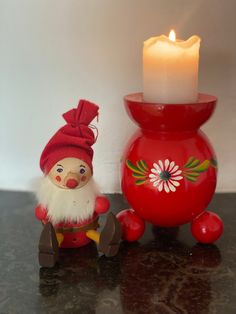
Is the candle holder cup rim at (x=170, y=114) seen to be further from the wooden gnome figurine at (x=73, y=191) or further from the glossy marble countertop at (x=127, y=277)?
the glossy marble countertop at (x=127, y=277)

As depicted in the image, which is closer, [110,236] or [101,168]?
[110,236]

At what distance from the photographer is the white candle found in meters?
0.57

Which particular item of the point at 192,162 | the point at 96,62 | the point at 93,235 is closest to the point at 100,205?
the point at 93,235

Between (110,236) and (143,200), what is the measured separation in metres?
0.07

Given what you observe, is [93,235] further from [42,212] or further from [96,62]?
[96,62]

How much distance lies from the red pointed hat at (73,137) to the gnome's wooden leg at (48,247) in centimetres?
9

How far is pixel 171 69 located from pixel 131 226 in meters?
0.23

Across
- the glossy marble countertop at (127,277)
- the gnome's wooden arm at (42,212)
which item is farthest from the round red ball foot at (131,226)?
the gnome's wooden arm at (42,212)

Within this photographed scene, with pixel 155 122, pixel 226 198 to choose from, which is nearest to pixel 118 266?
pixel 155 122

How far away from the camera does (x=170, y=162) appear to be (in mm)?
583

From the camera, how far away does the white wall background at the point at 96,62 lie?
747mm

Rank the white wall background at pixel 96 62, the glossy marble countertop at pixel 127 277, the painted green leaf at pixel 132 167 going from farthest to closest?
1. the white wall background at pixel 96 62
2. the painted green leaf at pixel 132 167
3. the glossy marble countertop at pixel 127 277

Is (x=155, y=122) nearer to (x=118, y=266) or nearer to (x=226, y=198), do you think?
(x=118, y=266)

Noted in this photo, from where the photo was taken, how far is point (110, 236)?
0.58 meters
